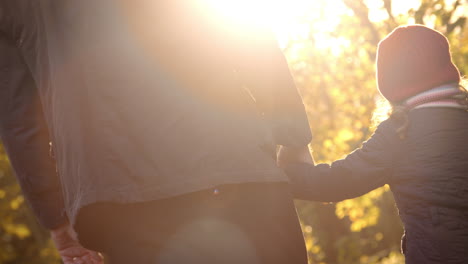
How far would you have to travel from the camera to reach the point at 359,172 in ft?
7.74

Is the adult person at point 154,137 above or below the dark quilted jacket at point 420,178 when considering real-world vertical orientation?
above

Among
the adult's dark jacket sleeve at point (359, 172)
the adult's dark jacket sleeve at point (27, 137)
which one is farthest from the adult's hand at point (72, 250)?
the adult's dark jacket sleeve at point (359, 172)

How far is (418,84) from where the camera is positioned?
8.22ft

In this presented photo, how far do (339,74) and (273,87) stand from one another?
14015mm

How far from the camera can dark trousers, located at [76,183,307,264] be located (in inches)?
55.4

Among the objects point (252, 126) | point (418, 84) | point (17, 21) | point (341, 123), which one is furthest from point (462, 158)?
point (341, 123)

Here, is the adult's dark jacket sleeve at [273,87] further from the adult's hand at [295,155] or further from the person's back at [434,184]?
the person's back at [434,184]

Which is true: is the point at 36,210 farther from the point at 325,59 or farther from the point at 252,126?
the point at 325,59

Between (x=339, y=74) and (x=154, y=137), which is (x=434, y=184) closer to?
(x=154, y=137)

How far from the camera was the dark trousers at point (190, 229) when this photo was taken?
1.41 metres

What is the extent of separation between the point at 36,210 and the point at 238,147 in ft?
2.40

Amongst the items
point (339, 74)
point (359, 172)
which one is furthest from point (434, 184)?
point (339, 74)

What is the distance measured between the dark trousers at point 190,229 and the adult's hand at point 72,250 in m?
0.40

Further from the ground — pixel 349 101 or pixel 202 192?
pixel 202 192
